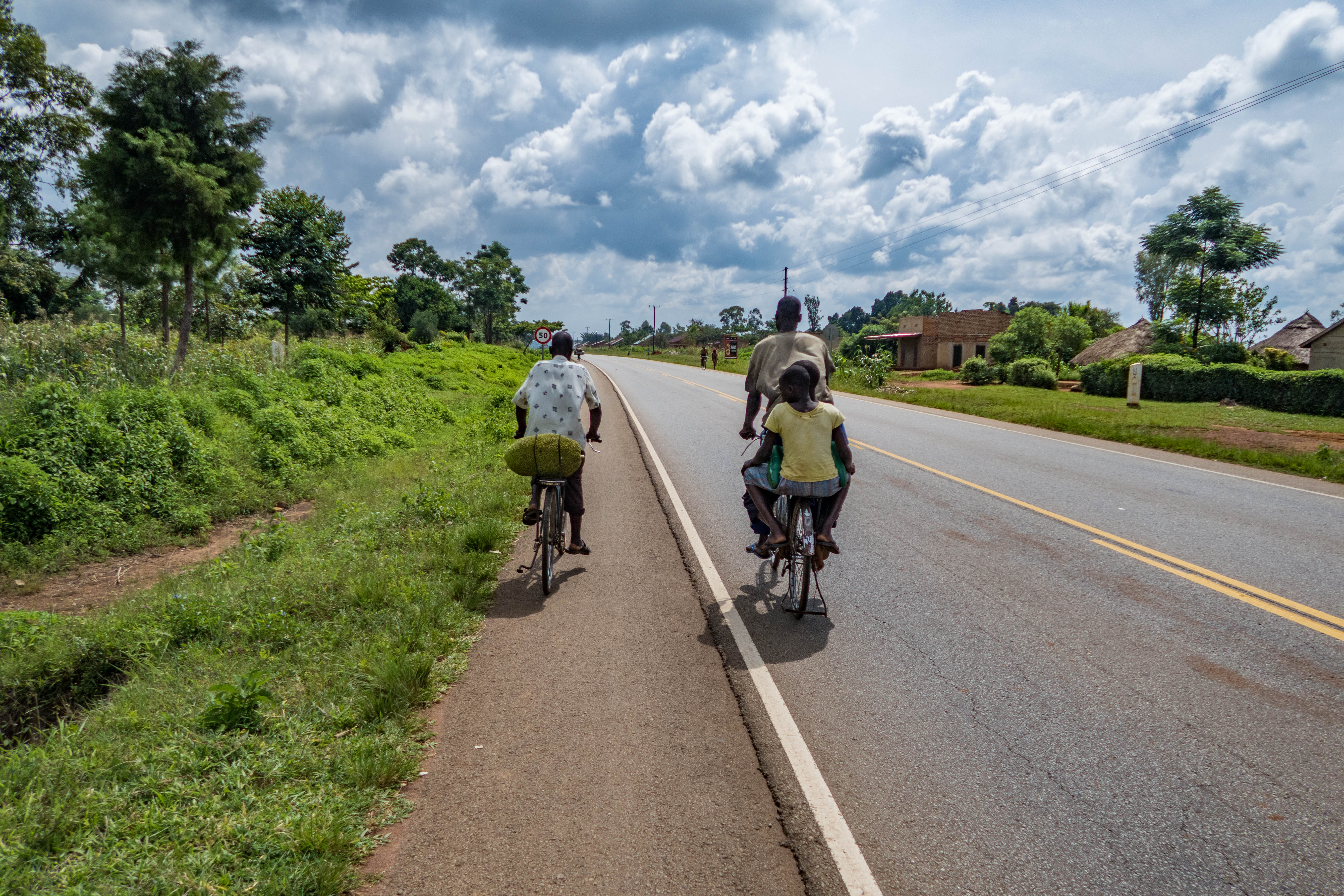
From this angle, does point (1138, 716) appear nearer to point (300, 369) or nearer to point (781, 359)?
point (781, 359)

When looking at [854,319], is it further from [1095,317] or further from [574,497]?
[574,497]

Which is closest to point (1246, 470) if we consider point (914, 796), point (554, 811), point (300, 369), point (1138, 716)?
point (1138, 716)

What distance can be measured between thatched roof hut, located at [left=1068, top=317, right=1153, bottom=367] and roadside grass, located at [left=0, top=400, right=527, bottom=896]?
4652cm

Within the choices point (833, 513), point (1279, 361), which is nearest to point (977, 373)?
point (1279, 361)

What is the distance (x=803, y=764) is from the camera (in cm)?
347

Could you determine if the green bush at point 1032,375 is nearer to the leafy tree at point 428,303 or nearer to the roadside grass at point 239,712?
the roadside grass at point 239,712

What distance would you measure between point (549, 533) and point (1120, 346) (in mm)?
51152

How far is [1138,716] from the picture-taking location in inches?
152

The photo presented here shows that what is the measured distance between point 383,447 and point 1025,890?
41.9 ft

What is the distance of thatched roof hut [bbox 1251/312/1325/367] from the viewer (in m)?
44.8

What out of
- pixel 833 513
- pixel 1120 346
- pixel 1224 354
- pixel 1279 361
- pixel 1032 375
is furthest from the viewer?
pixel 1120 346

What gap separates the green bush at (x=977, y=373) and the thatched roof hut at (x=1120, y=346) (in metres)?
6.84

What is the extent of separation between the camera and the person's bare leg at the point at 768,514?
5336 mm

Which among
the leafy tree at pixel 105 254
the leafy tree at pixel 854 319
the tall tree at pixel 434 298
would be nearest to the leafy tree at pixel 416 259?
the tall tree at pixel 434 298
